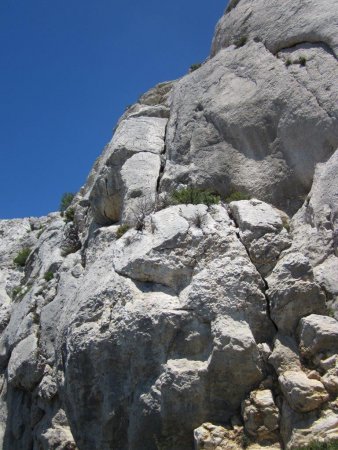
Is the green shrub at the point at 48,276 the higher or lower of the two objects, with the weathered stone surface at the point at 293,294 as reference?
higher

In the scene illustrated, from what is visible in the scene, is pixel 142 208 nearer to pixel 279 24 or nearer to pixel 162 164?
pixel 162 164

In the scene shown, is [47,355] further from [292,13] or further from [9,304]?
[292,13]

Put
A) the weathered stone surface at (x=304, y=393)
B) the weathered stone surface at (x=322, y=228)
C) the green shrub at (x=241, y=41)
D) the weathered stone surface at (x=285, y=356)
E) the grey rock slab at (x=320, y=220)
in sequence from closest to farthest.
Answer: the weathered stone surface at (x=304, y=393), the weathered stone surface at (x=285, y=356), the weathered stone surface at (x=322, y=228), the grey rock slab at (x=320, y=220), the green shrub at (x=241, y=41)

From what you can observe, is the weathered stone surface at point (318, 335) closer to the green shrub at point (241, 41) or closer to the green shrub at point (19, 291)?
the green shrub at point (241, 41)

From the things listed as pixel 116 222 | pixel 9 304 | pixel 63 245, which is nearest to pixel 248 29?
pixel 116 222

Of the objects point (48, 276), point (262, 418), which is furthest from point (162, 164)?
point (262, 418)

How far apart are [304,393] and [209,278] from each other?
333 centimetres

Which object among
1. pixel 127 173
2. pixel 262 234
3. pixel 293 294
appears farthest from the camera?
pixel 127 173

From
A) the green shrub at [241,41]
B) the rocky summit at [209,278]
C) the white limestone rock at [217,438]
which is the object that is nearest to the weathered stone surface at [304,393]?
the rocky summit at [209,278]

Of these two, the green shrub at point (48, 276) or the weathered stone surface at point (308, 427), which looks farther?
the green shrub at point (48, 276)

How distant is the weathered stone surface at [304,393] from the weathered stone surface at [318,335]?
62cm

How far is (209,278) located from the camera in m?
13.3

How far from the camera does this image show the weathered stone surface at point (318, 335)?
11.7m

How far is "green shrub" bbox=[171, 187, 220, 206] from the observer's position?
631 inches
